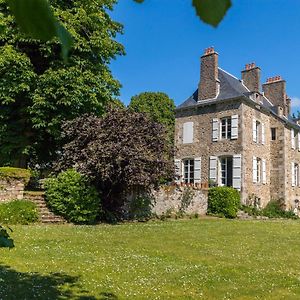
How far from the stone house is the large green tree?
779cm

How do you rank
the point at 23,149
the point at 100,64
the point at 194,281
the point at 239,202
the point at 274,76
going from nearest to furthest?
the point at 194,281 < the point at 23,149 < the point at 100,64 < the point at 239,202 < the point at 274,76

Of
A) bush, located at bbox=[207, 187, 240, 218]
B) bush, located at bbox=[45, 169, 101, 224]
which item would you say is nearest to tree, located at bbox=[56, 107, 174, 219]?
bush, located at bbox=[45, 169, 101, 224]

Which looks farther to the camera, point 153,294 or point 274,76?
point 274,76

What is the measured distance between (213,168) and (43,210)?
13.8m

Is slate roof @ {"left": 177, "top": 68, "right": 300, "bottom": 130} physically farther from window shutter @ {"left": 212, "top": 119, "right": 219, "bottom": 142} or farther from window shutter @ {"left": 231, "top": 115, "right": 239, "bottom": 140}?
window shutter @ {"left": 212, "top": 119, "right": 219, "bottom": 142}

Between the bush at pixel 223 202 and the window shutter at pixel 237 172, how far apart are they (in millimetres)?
1452

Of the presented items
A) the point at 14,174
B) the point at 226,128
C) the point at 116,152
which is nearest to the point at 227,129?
the point at 226,128

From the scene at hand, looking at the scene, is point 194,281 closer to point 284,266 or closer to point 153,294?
point 153,294

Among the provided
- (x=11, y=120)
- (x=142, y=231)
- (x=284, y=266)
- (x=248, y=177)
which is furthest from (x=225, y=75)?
(x=284, y=266)

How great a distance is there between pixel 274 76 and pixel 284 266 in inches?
965

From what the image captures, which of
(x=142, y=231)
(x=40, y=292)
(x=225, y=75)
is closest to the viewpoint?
(x=40, y=292)

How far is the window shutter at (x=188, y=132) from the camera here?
27434 millimetres

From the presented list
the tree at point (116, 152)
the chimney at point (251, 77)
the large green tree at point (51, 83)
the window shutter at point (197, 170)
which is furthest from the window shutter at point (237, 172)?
the tree at point (116, 152)

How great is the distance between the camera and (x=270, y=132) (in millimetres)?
28328
